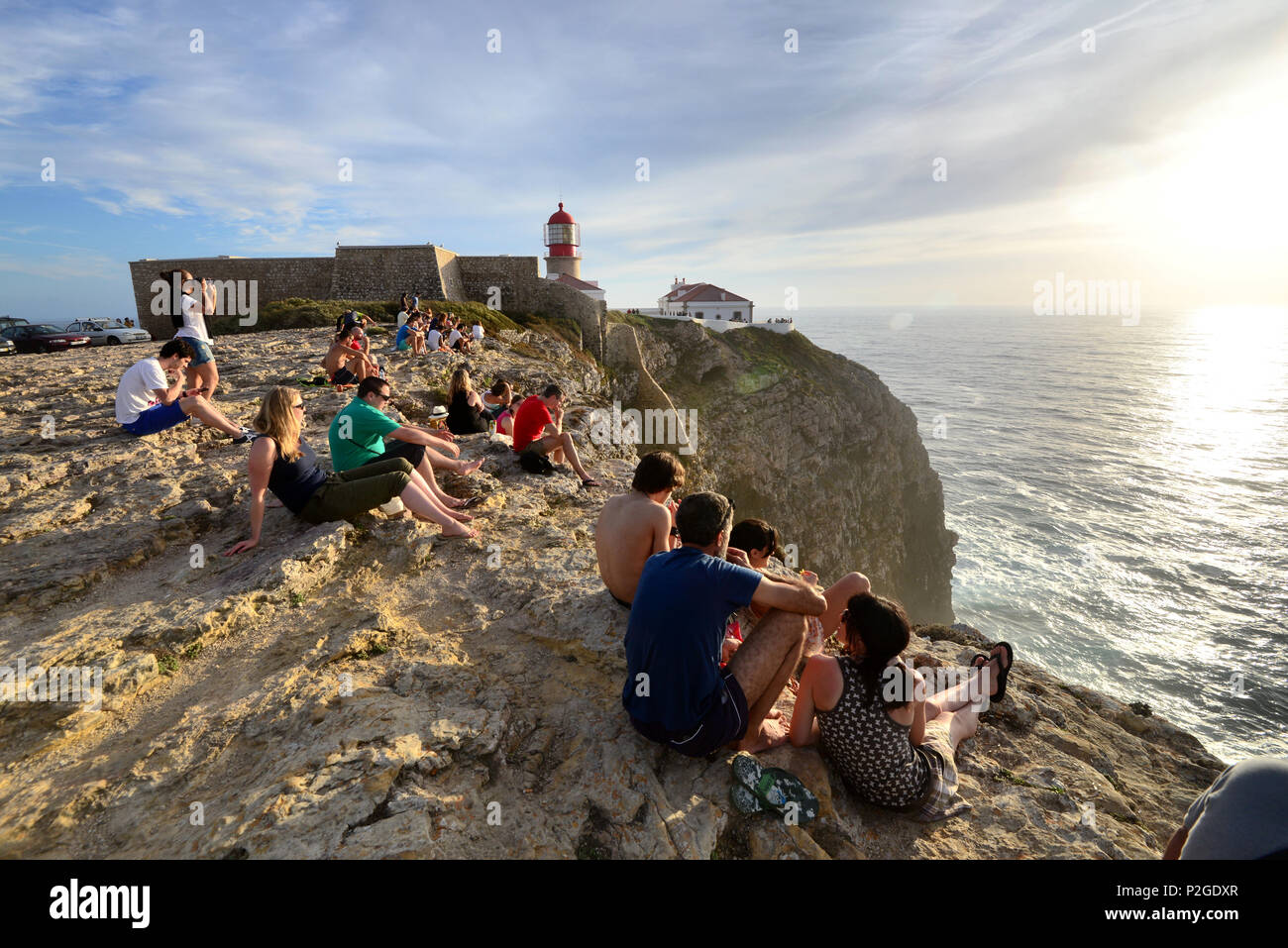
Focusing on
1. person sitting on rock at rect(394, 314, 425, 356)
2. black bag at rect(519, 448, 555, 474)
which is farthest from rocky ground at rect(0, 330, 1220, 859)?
person sitting on rock at rect(394, 314, 425, 356)

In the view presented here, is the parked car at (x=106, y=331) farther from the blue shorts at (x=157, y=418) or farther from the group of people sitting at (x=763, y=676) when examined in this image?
the group of people sitting at (x=763, y=676)

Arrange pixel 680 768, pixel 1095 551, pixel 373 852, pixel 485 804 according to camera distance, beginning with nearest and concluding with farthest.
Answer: pixel 373 852, pixel 485 804, pixel 680 768, pixel 1095 551

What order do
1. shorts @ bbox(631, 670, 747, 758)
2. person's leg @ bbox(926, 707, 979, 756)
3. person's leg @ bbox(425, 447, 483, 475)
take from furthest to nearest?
person's leg @ bbox(425, 447, 483, 475), person's leg @ bbox(926, 707, 979, 756), shorts @ bbox(631, 670, 747, 758)

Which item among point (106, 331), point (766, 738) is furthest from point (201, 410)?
point (106, 331)

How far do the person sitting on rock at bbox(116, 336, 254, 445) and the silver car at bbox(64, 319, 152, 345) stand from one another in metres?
24.0

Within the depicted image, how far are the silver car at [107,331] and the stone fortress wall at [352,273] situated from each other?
2.46 m

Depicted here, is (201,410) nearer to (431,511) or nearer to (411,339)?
(431,511)

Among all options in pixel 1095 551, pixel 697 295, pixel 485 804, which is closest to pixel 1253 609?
pixel 1095 551

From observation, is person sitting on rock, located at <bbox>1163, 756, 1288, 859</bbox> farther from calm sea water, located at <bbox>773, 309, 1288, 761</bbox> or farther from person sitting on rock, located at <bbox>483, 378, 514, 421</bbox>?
calm sea water, located at <bbox>773, 309, 1288, 761</bbox>

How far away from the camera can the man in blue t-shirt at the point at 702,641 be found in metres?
3.29

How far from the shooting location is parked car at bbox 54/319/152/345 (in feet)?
82.7

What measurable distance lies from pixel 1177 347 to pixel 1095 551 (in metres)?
164
